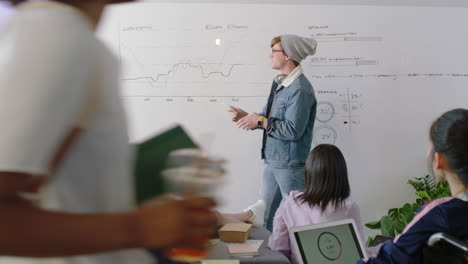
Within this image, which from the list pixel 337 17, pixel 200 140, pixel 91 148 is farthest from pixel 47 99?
pixel 337 17

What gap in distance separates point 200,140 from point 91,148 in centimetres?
14

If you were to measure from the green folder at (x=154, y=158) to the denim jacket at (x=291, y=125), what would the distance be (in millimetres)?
2963

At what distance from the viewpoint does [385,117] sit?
14.4ft

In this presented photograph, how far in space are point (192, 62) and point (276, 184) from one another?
1.26 metres

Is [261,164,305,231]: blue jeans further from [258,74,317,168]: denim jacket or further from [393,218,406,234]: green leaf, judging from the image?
[393,218,406,234]: green leaf

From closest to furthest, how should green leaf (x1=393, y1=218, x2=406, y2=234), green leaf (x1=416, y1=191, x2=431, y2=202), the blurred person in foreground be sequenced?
the blurred person in foreground, green leaf (x1=393, y1=218, x2=406, y2=234), green leaf (x1=416, y1=191, x2=431, y2=202)

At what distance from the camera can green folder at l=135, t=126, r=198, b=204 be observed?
60 centimetres

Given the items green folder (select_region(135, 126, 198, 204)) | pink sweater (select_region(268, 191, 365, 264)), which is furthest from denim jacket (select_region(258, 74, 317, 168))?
green folder (select_region(135, 126, 198, 204))

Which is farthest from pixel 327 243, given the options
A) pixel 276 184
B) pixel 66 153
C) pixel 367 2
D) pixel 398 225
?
pixel 367 2

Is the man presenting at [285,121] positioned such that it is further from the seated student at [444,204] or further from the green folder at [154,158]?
the green folder at [154,158]

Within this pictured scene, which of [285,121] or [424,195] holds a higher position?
[285,121]

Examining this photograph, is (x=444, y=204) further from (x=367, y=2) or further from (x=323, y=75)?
(x=367, y=2)

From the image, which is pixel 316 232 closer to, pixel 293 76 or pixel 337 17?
pixel 293 76

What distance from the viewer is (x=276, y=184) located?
3.89 m
